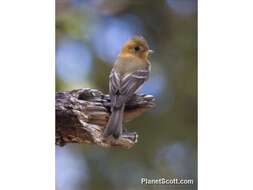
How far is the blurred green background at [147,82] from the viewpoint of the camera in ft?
5.12

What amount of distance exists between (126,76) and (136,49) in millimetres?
92

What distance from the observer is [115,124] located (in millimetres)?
1541

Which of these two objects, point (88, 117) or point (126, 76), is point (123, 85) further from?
point (88, 117)

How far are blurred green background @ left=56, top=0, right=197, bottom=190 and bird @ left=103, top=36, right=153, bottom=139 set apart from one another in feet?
0.07

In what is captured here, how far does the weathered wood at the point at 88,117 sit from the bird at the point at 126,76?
0.06 ft

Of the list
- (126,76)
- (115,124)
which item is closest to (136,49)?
(126,76)

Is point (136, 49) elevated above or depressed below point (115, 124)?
above

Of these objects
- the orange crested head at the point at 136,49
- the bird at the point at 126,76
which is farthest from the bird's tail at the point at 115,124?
the orange crested head at the point at 136,49

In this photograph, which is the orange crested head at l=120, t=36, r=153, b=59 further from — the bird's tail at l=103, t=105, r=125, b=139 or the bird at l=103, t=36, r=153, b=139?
the bird's tail at l=103, t=105, r=125, b=139

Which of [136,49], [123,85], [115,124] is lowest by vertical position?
[115,124]
